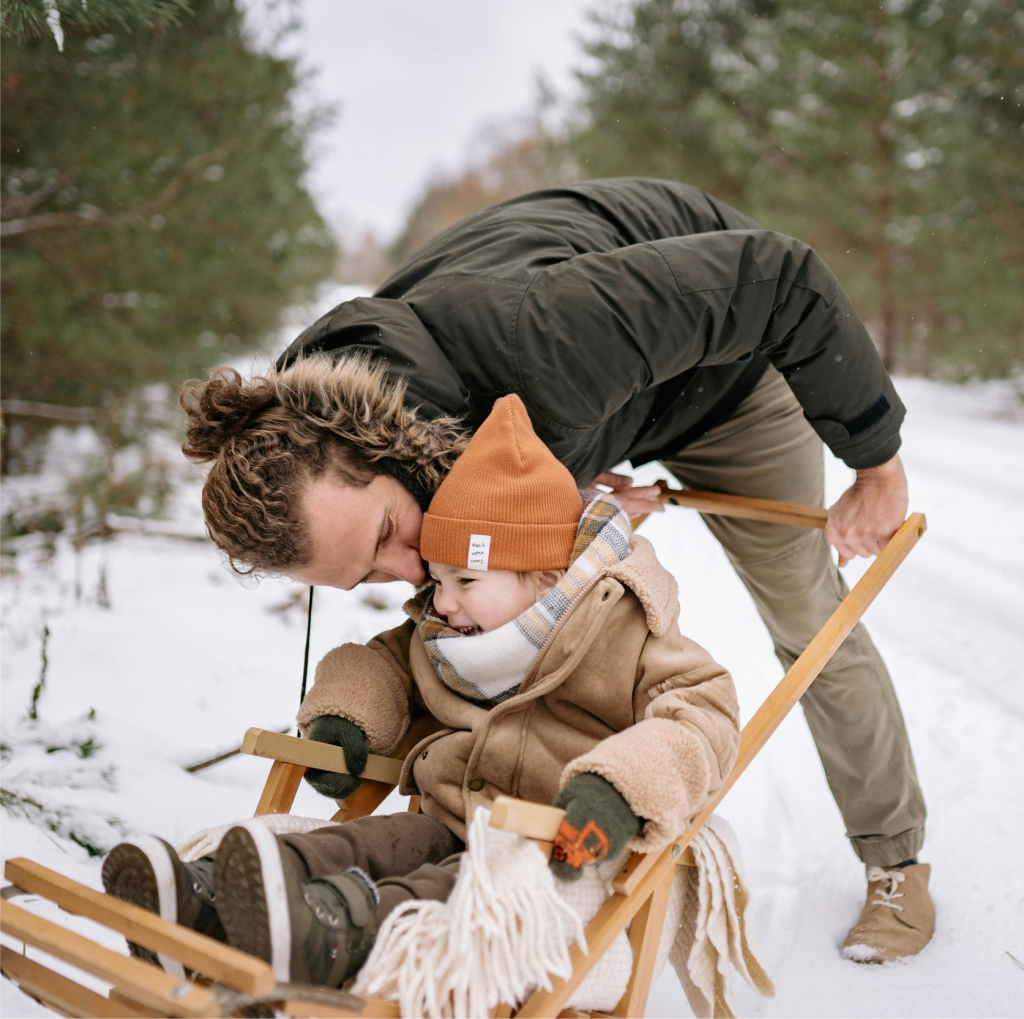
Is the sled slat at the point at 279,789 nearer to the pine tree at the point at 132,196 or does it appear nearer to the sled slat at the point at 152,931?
the sled slat at the point at 152,931

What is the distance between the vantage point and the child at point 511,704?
4.18 ft

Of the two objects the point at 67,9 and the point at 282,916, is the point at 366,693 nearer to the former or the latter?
the point at 282,916

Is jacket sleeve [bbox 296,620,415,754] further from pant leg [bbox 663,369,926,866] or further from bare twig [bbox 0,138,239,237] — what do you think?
bare twig [bbox 0,138,239,237]

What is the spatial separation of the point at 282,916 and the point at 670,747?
551 millimetres

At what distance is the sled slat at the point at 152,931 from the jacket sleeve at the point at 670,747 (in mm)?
472

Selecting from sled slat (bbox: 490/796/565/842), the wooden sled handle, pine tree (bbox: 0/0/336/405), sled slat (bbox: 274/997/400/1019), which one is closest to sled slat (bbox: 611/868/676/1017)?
sled slat (bbox: 490/796/565/842)

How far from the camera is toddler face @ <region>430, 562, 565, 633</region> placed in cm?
164

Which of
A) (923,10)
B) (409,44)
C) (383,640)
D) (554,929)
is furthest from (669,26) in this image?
(554,929)

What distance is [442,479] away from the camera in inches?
66.3

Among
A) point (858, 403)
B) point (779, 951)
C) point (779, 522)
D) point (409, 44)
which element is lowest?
point (779, 951)

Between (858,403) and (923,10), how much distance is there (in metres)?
7.19

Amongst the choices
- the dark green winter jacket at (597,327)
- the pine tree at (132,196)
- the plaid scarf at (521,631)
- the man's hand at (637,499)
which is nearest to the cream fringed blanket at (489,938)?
the plaid scarf at (521,631)

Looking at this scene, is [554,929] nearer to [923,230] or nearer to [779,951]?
[779,951]

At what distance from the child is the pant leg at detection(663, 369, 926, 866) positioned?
71 cm
